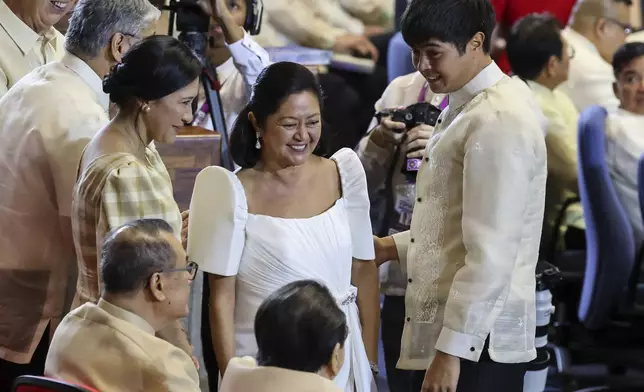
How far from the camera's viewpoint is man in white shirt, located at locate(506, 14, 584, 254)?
439cm

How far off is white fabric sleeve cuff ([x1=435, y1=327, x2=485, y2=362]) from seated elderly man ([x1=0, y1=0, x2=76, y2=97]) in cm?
135

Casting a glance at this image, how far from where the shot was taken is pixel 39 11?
2857 mm

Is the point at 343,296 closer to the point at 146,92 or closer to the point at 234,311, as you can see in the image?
the point at 234,311

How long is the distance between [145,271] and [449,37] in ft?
2.32

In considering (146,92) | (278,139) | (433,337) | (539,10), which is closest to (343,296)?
(433,337)

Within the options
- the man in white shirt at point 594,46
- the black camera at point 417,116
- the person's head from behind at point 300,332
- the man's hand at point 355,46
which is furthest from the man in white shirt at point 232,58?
the man in white shirt at point 594,46

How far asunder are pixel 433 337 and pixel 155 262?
1.88ft

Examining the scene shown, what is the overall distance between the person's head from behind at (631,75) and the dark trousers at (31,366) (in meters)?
2.58

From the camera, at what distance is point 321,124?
7.57ft

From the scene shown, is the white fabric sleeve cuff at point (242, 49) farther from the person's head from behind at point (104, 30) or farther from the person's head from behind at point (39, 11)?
the person's head from behind at point (104, 30)

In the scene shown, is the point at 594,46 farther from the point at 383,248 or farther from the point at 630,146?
the point at 383,248

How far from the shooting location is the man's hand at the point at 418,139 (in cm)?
272

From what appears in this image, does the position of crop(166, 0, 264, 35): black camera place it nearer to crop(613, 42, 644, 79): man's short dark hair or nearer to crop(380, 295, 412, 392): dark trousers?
crop(380, 295, 412, 392): dark trousers

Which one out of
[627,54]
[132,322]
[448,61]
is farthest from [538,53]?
[132,322]
